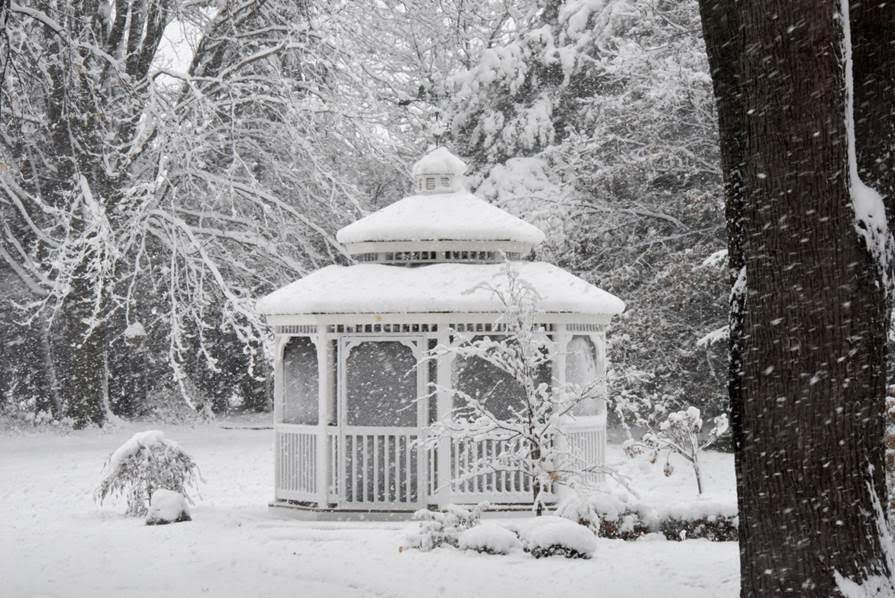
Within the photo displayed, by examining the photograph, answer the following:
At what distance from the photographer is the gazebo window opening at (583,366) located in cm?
1294

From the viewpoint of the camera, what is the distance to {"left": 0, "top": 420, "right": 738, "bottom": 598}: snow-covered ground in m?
7.91

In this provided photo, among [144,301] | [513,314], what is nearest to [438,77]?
[144,301]

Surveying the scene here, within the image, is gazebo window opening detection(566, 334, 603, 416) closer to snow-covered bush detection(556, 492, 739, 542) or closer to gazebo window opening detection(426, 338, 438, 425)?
gazebo window opening detection(426, 338, 438, 425)

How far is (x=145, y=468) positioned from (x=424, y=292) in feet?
10.7

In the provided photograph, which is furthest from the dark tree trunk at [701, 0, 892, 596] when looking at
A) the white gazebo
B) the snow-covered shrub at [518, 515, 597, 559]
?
the white gazebo

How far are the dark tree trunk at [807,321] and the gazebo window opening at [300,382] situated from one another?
7.89m

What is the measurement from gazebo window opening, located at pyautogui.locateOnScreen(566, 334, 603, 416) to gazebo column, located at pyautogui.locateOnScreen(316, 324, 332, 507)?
252 cm

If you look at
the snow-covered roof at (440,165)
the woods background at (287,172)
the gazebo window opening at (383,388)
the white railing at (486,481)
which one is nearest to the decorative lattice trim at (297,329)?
the gazebo window opening at (383,388)

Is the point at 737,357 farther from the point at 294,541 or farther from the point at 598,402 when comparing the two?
the point at 598,402

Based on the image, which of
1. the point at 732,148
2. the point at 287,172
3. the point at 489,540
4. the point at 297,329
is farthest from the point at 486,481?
the point at 287,172

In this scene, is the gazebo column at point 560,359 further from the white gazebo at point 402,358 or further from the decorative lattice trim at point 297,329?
the decorative lattice trim at point 297,329

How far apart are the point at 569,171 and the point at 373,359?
12.2 meters

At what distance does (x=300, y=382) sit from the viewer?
13.0 meters

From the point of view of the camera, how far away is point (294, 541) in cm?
1010
